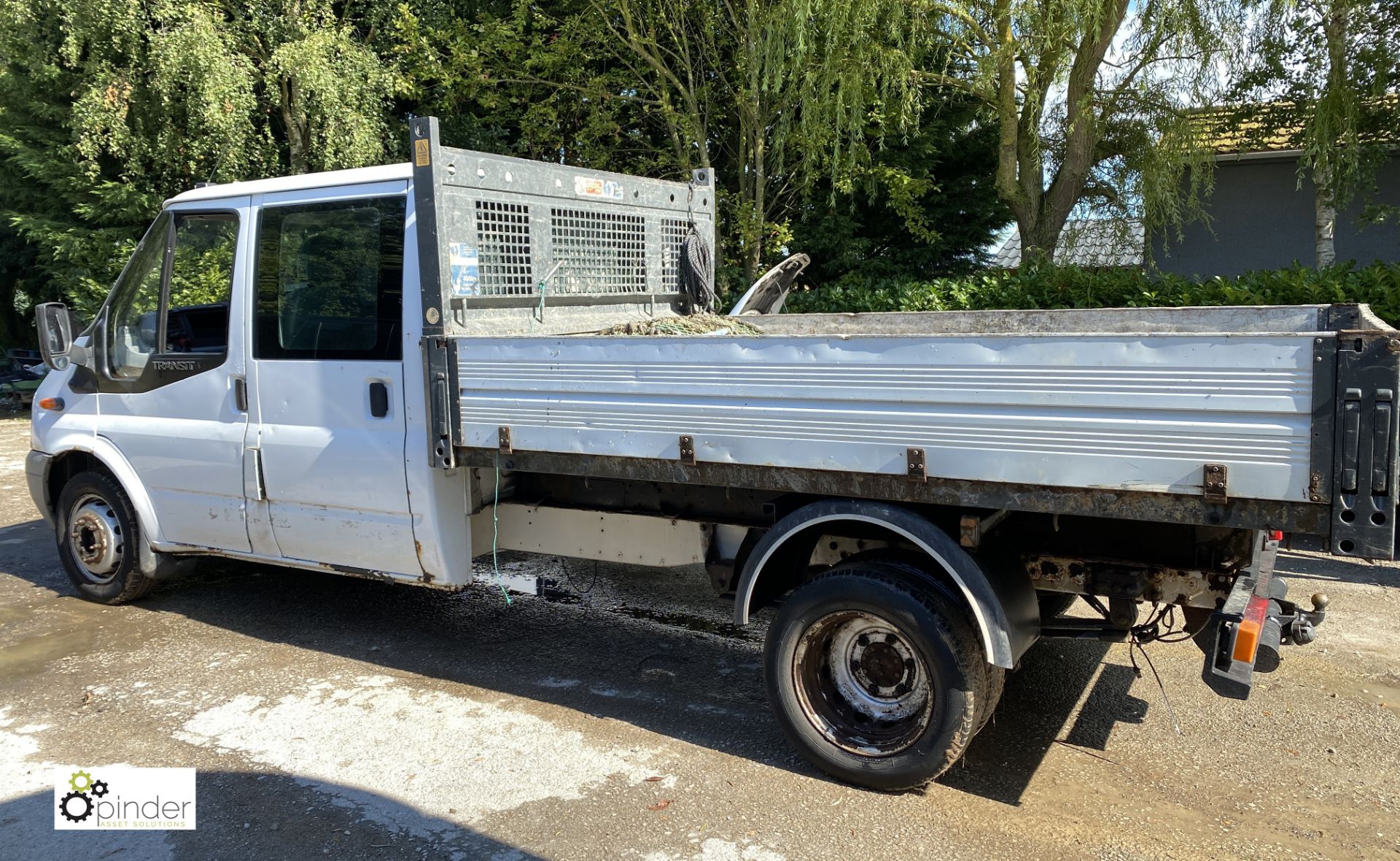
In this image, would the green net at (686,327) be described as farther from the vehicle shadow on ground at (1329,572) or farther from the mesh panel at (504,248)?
the vehicle shadow on ground at (1329,572)

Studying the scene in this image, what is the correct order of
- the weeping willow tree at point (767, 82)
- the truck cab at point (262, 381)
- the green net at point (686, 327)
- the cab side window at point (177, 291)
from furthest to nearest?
the weeping willow tree at point (767, 82) < the cab side window at point (177, 291) < the green net at point (686, 327) < the truck cab at point (262, 381)

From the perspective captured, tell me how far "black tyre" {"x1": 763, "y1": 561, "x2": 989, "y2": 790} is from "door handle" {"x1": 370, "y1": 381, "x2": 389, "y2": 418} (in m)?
2.22

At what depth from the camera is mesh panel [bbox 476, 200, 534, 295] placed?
4.92 m

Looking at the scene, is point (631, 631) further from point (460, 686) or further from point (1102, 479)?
point (1102, 479)

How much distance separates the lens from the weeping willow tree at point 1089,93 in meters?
10.7

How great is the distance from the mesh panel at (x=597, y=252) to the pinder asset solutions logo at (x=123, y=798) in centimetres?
287

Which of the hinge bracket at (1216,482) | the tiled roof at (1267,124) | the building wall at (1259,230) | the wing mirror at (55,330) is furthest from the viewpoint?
the building wall at (1259,230)

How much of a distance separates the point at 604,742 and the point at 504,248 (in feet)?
7.88

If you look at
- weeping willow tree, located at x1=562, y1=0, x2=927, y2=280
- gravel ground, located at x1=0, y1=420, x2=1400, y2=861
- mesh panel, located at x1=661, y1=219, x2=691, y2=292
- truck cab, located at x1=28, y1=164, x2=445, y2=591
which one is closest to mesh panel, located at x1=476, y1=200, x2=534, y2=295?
truck cab, located at x1=28, y1=164, x2=445, y2=591

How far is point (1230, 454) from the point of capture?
3.03 m

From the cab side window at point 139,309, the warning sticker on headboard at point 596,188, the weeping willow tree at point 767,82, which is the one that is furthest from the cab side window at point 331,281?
the weeping willow tree at point 767,82

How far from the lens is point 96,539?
6277 millimetres

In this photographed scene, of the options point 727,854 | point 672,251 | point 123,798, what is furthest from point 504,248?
point 727,854

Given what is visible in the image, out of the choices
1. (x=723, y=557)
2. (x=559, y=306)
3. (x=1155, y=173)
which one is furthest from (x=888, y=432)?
(x=1155, y=173)
